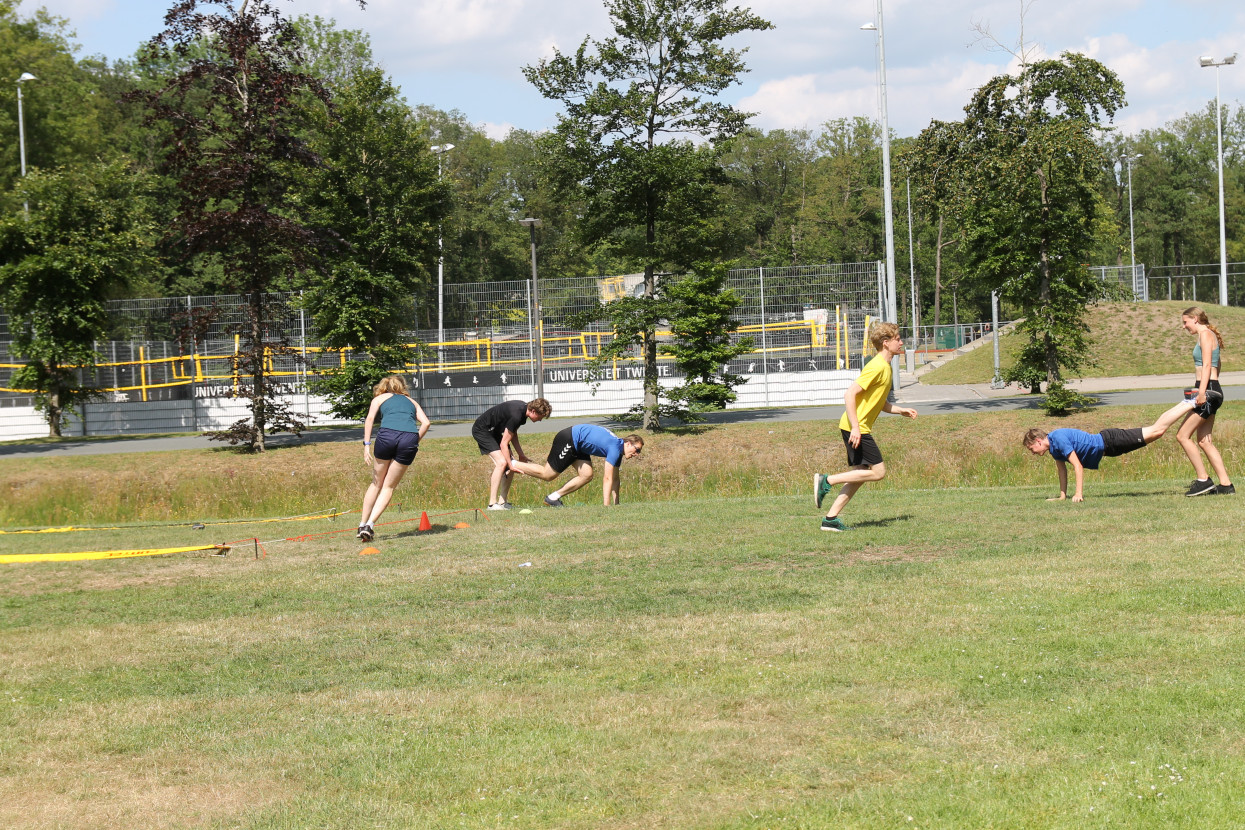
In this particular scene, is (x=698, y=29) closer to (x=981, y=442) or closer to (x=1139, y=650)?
(x=981, y=442)

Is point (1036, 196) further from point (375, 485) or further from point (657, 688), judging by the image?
point (657, 688)

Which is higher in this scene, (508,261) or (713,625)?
(508,261)

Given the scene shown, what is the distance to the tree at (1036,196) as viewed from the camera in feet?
74.1

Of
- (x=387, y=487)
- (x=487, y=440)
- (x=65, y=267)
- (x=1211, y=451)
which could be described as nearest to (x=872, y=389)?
(x=1211, y=451)

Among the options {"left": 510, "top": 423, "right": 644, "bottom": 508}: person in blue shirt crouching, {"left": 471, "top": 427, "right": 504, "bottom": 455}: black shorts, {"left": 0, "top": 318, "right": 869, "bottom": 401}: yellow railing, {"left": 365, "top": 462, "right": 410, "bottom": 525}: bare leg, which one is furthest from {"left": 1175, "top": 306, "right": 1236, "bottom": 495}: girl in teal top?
{"left": 0, "top": 318, "right": 869, "bottom": 401}: yellow railing

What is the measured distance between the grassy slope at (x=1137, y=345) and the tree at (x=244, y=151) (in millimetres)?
24396

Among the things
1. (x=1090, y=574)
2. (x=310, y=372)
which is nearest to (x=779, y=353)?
(x=310, y=372)

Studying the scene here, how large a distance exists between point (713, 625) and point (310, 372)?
23.1m

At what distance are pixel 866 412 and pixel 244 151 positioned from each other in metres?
16.7

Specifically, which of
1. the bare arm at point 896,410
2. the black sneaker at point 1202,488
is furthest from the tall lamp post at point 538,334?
the black sneaker at point 1202,488

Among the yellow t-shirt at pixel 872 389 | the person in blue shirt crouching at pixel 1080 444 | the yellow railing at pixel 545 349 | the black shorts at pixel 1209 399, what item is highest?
the yellow railing at pixel 545 349

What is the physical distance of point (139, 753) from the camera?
4848mm

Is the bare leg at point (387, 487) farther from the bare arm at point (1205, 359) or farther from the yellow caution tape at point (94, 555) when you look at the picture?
the bare arm at point (1205, 359)

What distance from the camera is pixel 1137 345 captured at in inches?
1580
